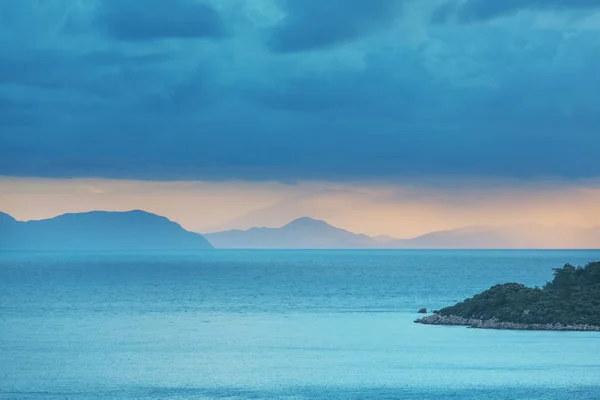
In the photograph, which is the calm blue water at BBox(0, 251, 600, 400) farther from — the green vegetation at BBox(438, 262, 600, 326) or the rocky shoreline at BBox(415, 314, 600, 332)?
the green vegetation at BBox(438, 262, 600, 326)

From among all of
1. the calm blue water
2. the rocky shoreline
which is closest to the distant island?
the rocky shoreline

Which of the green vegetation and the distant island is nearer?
the distant island

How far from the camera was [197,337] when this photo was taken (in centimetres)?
10725

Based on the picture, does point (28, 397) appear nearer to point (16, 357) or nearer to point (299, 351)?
point (16, 357)

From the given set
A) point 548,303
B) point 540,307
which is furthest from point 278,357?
point 548,303

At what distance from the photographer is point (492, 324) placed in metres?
110

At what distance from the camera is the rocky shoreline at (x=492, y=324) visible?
104688 millimetres

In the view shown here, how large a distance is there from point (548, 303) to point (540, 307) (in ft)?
3.35

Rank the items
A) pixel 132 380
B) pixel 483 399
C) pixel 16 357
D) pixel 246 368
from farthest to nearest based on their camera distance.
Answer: pixel 16 357
pixel 246 368
pixel 132 380
pixel 483 399

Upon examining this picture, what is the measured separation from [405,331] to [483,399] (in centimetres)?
4277

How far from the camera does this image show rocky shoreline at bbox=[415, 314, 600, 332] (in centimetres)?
10469

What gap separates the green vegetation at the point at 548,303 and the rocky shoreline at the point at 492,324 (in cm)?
71

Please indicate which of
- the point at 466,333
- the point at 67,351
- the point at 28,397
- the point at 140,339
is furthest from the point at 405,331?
the point at 28,397

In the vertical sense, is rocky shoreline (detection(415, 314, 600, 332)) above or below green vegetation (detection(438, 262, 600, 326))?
below
